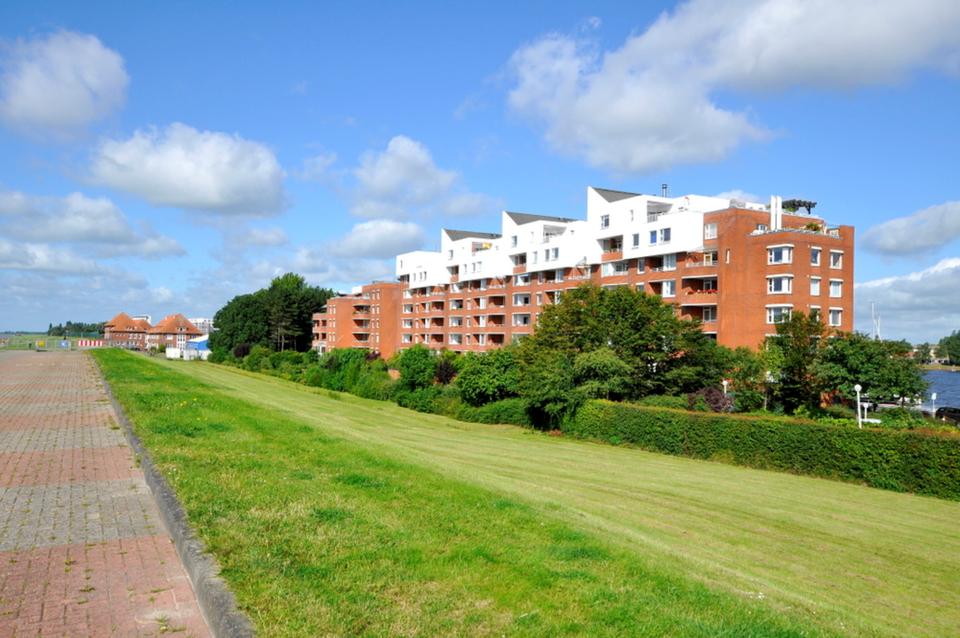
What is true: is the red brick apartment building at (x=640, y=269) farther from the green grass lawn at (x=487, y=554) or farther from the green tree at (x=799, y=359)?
the green grass lawn at (x=487, y=554)

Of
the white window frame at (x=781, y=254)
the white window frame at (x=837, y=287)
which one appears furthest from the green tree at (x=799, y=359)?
the white window frame at (x=837, y=287)

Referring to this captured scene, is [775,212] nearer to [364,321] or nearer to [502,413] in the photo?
[502,413]

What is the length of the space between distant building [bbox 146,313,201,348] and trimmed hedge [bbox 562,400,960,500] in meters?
144

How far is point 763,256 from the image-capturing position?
53656 millimetres

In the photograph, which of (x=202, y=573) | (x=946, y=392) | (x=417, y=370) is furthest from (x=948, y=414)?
(x=202, y=573)

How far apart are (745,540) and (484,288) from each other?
73803 millimetres

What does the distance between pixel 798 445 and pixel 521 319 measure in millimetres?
51308

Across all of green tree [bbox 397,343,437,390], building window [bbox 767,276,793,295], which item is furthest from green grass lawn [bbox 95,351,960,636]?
green tree [bbox 397,343,437,390]

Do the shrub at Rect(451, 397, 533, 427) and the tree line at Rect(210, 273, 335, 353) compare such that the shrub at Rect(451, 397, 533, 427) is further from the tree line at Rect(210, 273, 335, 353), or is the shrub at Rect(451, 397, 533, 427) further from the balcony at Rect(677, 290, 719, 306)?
the tree line at Rect(210, 273, 335, 353)

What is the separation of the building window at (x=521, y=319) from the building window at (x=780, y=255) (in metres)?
33.1

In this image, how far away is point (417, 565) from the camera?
6891mm

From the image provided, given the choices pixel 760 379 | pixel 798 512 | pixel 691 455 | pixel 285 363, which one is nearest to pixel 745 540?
pixel 798 512

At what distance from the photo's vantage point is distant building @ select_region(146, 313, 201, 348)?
167 meters

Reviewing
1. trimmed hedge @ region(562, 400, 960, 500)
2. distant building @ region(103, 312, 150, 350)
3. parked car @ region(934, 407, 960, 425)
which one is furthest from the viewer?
distant building @ region(103, 312, 150, 350)
